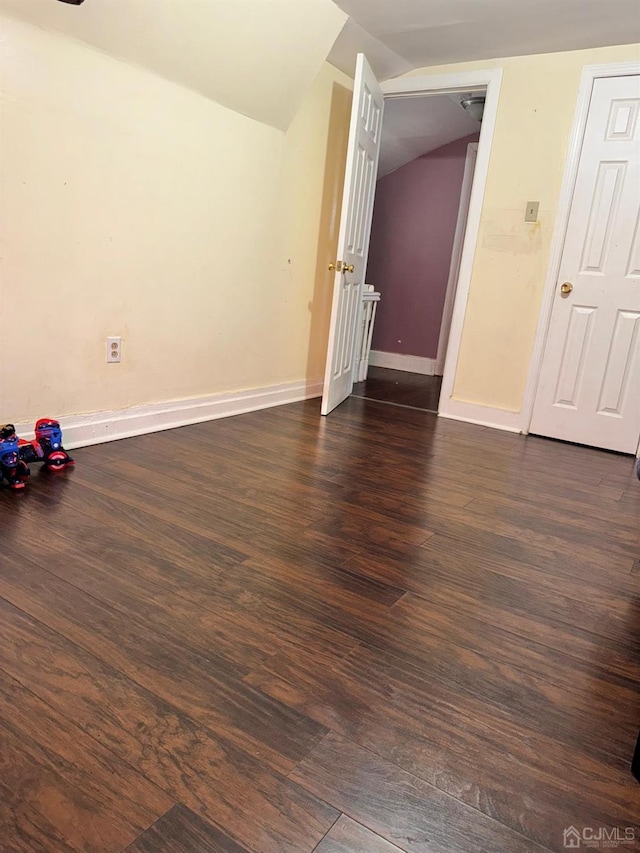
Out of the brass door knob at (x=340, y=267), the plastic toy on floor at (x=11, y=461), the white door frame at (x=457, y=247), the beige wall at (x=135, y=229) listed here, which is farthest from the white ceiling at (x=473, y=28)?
the plastic toy on floor at (x=11, y=461)

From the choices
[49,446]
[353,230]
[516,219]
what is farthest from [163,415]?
[516,219]

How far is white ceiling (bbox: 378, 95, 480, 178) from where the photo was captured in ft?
14.1

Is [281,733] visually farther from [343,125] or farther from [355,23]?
[343,125]

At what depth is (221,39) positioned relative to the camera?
2439mm

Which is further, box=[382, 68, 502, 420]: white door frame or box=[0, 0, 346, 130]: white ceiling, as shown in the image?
box=[382, 68, 502, 420]: white door frame

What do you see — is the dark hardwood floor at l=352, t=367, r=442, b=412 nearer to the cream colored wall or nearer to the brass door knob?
the cream colored wall

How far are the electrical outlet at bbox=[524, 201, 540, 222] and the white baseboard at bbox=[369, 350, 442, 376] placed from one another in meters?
2.19

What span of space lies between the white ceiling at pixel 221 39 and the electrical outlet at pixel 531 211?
1389mm

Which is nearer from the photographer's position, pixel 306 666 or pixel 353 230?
pixel 306 666

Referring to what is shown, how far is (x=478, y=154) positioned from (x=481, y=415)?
1556 millimetres

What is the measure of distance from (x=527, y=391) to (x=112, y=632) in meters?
2.90

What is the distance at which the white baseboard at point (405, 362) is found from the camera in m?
5.51

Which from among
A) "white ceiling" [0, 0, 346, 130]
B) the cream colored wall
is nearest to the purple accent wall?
the cream colored wall

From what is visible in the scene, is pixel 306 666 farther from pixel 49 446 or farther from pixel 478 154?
pixel 478 154
